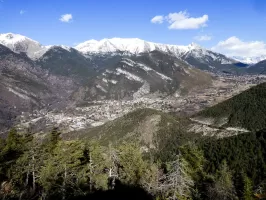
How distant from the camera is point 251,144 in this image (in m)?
136

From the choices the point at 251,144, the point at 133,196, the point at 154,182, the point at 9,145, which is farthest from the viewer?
the point at 251,144

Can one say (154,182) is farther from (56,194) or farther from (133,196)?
(56,194)

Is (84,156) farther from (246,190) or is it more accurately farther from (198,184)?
(246,190)

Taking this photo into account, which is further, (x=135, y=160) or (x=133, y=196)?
(x=135, y=160)

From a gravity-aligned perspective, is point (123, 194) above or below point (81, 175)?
below

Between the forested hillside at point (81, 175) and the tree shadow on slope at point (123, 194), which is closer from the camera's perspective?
the tree shadow on slope at point (123, 194)

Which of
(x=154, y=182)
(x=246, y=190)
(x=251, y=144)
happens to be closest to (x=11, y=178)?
(x=154, y=182)

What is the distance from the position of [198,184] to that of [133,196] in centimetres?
2394

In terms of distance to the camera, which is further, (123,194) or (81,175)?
(81,175)

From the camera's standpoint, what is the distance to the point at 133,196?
54.6 metres

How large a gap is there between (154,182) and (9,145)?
98.9 feet

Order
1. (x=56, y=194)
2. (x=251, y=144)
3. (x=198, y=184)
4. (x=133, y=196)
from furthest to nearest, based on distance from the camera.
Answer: (x=251, y=144)
(x=198, y=184)
(x=56, y=194)
(x=133, y=196)

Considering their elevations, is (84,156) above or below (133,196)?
above

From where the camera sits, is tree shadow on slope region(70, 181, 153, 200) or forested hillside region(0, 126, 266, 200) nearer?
tree shadow on slope region(70, 181, 153, 200)
